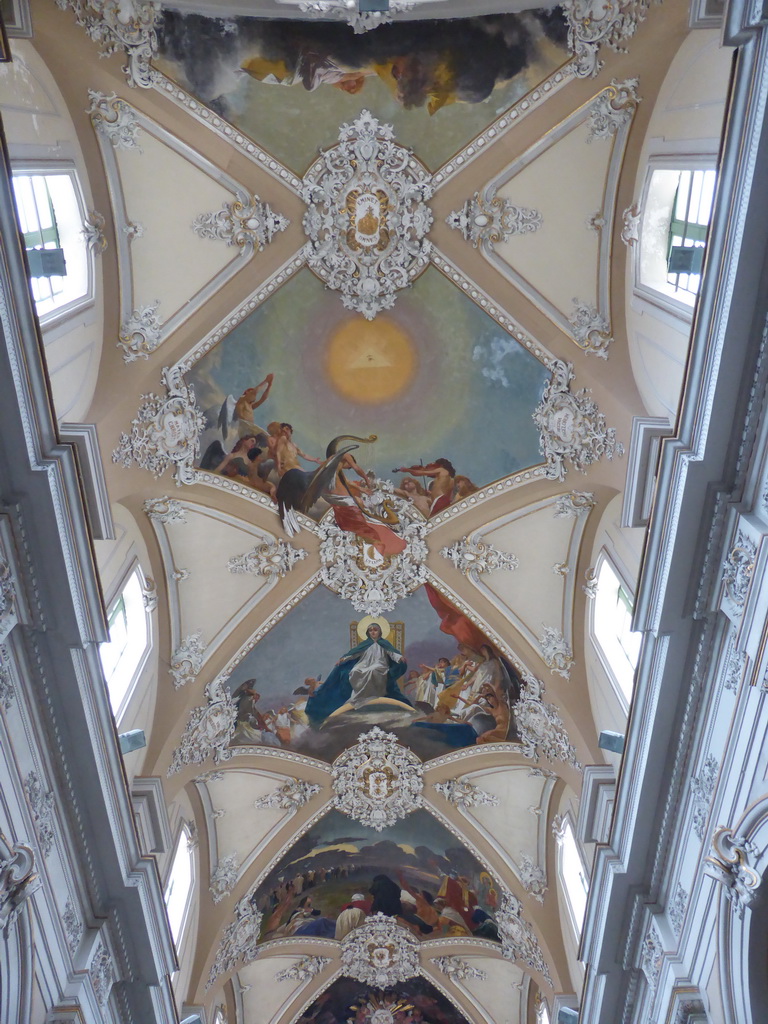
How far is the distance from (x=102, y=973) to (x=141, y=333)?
8194 millimetres

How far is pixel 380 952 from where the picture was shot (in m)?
19.8

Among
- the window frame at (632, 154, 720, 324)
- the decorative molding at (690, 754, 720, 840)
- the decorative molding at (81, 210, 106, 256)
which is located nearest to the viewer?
the decorative molding at (690, 754, 720, 840)

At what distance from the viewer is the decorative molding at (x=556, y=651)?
1452cm

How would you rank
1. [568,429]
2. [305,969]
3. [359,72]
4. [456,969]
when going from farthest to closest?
[305,969], [456,969], [568,429], [359,72]

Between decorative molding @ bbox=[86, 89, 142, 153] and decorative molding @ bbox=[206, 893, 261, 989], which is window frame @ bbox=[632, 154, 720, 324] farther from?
decorative molding @ bbox=[206, 893, 261, 989]

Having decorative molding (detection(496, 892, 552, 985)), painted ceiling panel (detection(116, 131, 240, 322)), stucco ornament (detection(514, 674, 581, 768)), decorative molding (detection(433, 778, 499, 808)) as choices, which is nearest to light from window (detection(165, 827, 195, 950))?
decorative molding (detection(433, 778, 499, 808))

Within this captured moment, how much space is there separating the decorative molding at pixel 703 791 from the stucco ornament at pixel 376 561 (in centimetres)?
602

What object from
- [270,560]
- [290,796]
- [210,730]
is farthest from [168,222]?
[290,796]

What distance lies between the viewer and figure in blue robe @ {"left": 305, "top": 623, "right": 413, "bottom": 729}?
1620 centimetres

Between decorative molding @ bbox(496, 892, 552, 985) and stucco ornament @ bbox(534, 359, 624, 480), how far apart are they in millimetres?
8351

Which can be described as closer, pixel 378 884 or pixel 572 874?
pixel 572 874

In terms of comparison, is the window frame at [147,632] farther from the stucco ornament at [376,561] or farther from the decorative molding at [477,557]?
the decorative molding at [477,557]

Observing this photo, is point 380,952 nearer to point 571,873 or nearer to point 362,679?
point 571,873

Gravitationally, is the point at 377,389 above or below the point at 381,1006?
above
